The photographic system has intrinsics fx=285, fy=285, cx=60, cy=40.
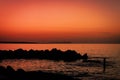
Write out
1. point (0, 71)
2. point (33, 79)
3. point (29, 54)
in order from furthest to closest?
1. point (29, 54)
2. point (0, 71)
3. point (33, 79)

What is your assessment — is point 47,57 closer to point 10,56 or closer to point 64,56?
point 64,56

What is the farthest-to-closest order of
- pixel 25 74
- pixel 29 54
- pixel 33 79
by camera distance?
pixel 29 54 < pixel 25 74 < pixel 33 79

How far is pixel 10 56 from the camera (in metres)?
88.0

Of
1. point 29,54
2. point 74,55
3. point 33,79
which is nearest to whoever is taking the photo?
point 33,79

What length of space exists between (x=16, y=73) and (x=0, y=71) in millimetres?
2952

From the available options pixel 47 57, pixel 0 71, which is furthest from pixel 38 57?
pixel 0 71

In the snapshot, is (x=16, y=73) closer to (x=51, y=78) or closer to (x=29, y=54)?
(x=51, y=78)

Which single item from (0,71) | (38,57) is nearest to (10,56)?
(38,57)

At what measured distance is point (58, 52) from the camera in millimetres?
89688

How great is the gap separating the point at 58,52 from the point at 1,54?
1773 centimetres

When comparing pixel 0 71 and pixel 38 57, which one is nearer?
pixel 0 71

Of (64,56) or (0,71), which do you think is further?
(64,56)

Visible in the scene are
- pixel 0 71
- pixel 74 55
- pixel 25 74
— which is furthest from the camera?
pixel 74 55

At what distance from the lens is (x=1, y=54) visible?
88.5 m
